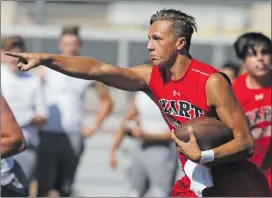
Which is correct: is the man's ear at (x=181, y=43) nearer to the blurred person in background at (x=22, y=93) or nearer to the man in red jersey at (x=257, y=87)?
the man in red jersey at (x=257, y=87)

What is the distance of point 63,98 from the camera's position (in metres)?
8.60

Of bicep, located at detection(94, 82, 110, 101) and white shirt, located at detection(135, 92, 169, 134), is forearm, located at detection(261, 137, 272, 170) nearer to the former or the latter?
white shirt, located at detection(135, 92, 169, 134)

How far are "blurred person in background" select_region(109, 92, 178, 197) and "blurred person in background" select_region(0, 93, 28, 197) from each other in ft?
9.19

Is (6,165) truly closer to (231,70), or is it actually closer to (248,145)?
(248,145)

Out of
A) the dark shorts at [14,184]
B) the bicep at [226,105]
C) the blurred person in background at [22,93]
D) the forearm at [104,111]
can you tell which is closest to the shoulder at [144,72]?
the bicep at [226,105]

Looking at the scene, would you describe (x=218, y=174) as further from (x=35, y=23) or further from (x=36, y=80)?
(x=35, y=23)

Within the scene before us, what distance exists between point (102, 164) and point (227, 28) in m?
2.24

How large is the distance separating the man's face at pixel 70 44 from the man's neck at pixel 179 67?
11.1 ft

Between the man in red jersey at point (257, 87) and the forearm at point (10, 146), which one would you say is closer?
the forearm at point (10, 146)

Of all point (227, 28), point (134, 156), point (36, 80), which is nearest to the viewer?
point (36, 80)


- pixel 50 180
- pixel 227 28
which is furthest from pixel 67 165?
pixel 227 28

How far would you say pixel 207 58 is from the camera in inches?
391

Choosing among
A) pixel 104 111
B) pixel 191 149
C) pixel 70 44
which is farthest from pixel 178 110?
pixel 104 111

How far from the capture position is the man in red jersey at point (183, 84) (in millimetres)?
4996
